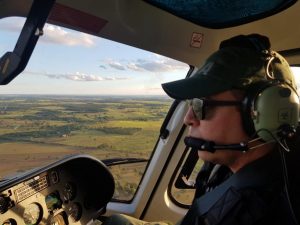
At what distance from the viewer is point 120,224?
228cm

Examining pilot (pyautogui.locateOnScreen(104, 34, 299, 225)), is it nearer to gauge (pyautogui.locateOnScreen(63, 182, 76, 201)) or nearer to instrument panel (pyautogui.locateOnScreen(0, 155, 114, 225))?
instrument panel (pyautogui.locateOnScreen(0, 155, 114, 225))

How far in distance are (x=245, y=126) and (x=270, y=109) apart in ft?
0.38

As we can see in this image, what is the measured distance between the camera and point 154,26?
2277 mm

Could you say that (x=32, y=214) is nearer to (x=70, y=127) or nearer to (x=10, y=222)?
(x=10, y=222)

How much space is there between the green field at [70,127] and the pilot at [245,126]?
2.51ft

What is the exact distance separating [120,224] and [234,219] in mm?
968

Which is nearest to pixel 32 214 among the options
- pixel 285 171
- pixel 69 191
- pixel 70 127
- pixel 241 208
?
pixel 69 191

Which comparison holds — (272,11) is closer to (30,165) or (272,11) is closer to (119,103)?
(119,103)

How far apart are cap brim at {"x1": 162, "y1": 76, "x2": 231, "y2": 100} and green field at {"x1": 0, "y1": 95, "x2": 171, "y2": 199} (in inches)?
29.0

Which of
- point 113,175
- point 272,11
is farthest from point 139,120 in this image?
point 272,11

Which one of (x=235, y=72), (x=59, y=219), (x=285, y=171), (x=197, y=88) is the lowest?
(x=59, y=219)

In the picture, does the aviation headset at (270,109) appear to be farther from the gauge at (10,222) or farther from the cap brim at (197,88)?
the gauge at (10,222)

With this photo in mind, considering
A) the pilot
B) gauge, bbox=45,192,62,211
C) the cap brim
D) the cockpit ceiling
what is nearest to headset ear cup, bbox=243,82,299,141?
the pilot

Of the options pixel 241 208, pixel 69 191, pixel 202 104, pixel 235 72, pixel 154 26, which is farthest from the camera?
pixel 69 191
